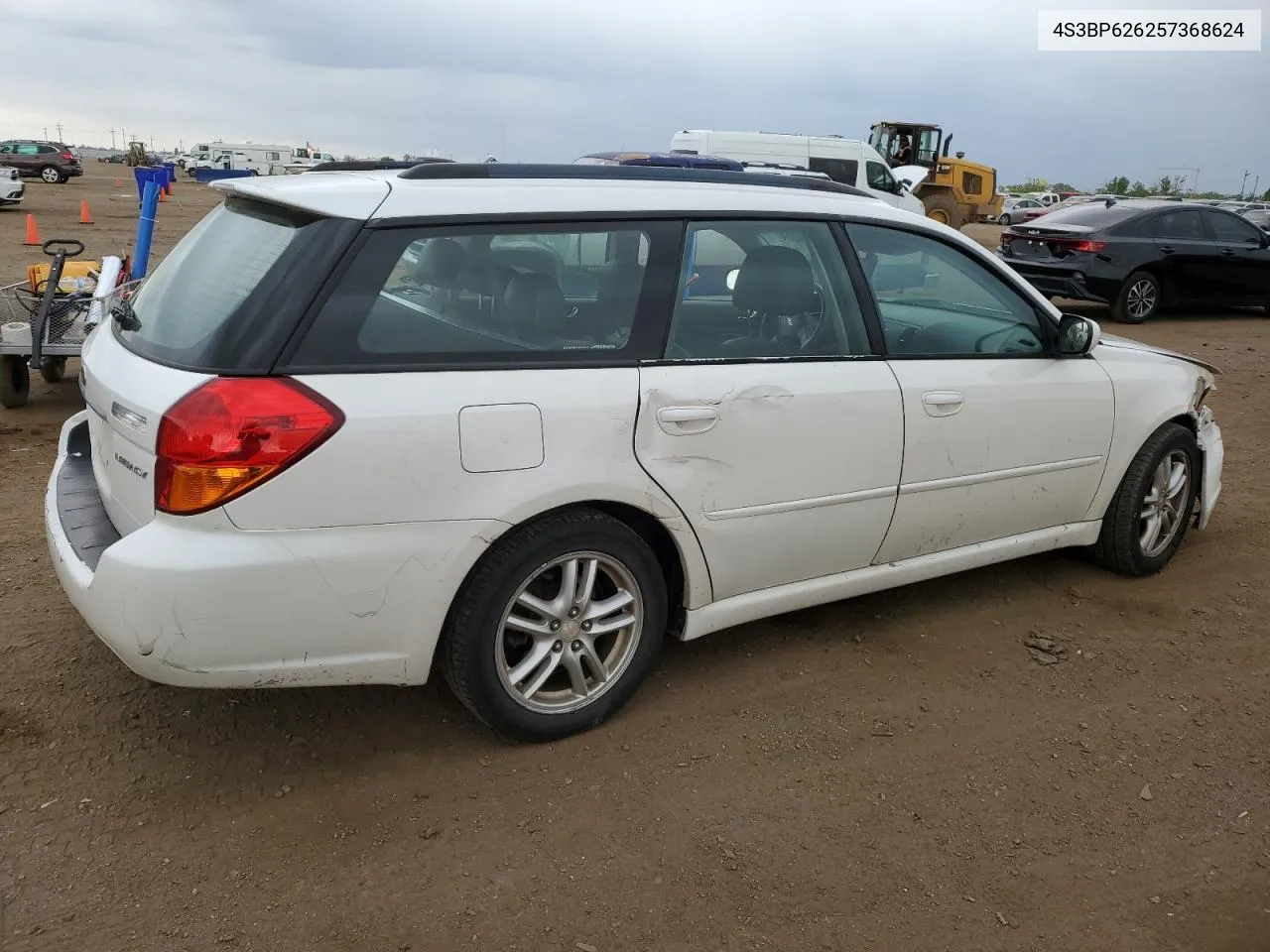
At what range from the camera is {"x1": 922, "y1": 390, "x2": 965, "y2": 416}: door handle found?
3.65 m

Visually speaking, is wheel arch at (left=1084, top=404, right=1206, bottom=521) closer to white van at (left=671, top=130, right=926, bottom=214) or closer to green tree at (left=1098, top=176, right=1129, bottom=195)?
white van at (left=671, top=130, right=926, bottom=214)

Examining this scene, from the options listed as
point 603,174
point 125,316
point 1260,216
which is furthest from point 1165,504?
point 1260,216

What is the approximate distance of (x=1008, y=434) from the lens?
3.91 metres

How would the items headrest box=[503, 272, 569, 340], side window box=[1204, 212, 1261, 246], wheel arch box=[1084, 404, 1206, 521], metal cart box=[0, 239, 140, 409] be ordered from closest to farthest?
headrest box=[503, 272, 569, 340] < wheel arch box=[1084, 404, 1206, 521] < metal cart box=[0, 239, 140, 409] < side window box=[1204, 212, 1261, 246]

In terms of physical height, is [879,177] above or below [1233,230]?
above

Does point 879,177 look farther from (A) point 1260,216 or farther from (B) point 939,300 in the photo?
(A) point 1260,216

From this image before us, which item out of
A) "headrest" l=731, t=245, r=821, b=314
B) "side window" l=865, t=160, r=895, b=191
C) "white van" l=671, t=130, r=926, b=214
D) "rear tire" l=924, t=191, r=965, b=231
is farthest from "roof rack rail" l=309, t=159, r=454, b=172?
"rear tire" l=924, t=191, r=965, b=231

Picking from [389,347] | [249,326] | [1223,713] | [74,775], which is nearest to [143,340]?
[249,326]

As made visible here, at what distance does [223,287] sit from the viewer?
2.90 metres

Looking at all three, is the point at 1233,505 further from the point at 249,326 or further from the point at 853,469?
the point at 249,326

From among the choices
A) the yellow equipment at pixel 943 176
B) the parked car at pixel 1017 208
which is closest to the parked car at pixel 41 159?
the yellow equipment at pixel 943 176

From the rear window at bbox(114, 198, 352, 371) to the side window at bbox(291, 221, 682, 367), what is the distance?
14cm

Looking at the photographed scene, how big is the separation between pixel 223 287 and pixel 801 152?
1841cm

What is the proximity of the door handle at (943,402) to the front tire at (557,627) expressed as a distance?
1172 mm
